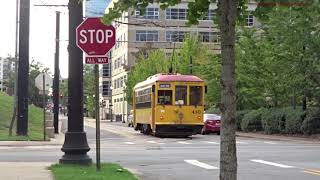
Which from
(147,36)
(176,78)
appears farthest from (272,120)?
(147,36)

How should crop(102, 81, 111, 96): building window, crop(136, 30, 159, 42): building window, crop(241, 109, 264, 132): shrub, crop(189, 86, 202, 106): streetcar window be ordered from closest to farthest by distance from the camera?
crop(189, 86, 202, 106): streetcar window, crop(241, 109, 264, 132): shrub, crop(136, 30, 159, 42): building window, crop(102, 81, 111, 96): building window

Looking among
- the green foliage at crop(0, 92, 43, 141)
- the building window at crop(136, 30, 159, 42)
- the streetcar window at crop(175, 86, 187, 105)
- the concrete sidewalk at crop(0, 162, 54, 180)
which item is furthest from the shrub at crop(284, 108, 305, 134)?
the building window at crop(136, 30, 159, 42)

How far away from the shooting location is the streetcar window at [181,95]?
3403 cm

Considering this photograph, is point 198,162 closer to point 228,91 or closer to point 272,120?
point 228,91

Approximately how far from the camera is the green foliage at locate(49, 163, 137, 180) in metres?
12.6

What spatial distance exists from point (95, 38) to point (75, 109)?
110 inches

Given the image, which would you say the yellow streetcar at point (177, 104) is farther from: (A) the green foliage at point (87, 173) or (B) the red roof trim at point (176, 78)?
(A) the green foliage at point (87, 173)

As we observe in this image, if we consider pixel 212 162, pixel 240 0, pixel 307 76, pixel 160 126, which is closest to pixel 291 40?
pixel 307 76

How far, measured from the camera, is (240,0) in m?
6.61

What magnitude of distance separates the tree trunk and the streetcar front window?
28.2 metres

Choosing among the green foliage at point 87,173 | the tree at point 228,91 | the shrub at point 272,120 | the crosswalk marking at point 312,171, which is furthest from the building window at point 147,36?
the tree at point 228,91

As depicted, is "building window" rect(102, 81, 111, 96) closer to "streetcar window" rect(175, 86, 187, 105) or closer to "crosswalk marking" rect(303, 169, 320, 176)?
"streetcar window" rect(175, 86, 187, 105)

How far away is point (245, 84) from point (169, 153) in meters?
24.5

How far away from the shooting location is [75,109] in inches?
597
